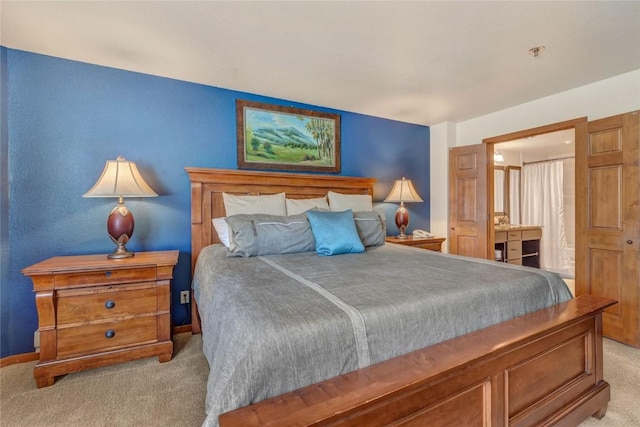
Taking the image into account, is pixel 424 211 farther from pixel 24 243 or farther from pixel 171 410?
pixel 24 243

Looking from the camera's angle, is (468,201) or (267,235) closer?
(267,235)

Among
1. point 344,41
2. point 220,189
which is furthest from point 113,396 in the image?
point 344,41

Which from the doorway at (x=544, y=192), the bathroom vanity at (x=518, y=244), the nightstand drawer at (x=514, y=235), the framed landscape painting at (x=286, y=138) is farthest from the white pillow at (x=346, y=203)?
the doorway at (x=544, y=192)

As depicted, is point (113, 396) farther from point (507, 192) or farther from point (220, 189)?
point (507, 192)

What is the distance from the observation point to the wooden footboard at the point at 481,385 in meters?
0.85

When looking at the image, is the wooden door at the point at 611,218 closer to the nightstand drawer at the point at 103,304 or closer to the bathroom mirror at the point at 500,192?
the bathroom mirror at the point at 500,192

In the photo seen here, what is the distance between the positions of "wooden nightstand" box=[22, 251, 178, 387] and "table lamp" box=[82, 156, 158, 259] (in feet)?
0.57

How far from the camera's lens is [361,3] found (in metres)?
1.71

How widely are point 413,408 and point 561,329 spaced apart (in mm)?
955

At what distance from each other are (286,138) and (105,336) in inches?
93.1

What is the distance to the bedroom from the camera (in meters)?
2.20

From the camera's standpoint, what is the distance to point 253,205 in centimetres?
267

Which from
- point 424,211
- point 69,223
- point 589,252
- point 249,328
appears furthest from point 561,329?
point 69,223

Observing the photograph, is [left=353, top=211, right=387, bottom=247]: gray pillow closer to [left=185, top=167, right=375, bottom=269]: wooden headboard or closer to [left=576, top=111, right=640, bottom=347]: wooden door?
[left=185, top=167, right=375, bottom=269]: wooden headboard
